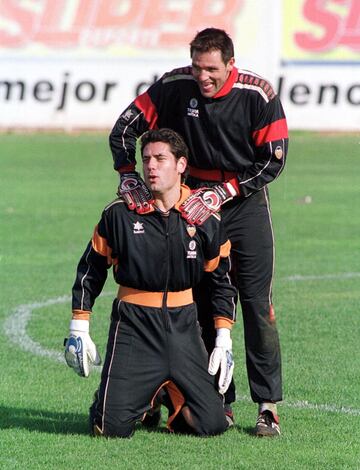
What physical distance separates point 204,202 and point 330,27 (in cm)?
2675

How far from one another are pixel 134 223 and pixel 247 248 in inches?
29.8

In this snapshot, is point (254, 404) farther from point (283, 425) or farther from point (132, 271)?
point (132, 271)

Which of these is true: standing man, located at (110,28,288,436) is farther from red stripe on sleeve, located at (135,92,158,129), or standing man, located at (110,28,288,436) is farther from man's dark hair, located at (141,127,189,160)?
man's dark hair, located at (141,127,189,160)

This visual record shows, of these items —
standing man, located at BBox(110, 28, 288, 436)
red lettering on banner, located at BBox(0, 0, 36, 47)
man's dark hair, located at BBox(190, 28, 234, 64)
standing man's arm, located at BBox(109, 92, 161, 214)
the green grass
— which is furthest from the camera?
red lettering on banner, located at BBox(0, 0, 36, 47)

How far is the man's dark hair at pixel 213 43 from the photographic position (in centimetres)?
700

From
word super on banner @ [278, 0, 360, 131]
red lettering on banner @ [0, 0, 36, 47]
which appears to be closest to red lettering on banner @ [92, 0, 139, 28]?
red lettering on banner @ [0, 0, 36, 47]

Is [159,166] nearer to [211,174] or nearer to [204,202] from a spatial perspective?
[204,202]

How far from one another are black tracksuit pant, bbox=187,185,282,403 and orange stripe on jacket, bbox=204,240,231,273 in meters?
0.21

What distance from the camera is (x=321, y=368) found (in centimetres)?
884

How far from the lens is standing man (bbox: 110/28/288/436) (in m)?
7.11

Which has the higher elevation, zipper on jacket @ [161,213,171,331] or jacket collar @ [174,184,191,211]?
jacket collar @ [174,184,191,211]

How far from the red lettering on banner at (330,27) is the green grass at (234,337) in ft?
35.1

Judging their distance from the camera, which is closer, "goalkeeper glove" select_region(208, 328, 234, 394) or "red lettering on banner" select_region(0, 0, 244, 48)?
"goalkeeper glove" select_region(208, 328, 234, 394)

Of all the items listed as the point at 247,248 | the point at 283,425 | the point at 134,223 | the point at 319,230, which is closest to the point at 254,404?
the point at 283,425
